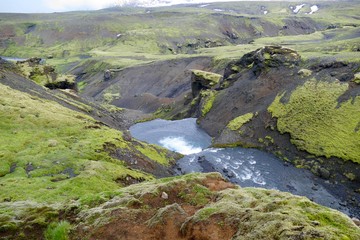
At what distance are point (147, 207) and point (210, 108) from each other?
8435 cm

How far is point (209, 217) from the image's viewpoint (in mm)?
19000

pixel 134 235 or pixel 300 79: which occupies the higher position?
pixel 134 235

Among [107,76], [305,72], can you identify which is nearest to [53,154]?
[305,72]

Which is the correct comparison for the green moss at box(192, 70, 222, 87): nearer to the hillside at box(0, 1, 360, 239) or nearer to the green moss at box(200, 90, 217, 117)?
the hillside at box(0, 1, 360, 239)

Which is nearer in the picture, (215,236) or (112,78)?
(215,236)

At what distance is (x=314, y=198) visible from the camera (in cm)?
5528

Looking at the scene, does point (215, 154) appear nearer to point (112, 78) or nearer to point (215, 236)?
point (215, 236)

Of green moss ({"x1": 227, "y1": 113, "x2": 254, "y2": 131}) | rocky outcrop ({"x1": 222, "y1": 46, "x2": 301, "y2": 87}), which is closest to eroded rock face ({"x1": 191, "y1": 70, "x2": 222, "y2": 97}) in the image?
rocky outcrop ({"x1": 222, "y1": 46, "x2": 301, "y2": 87})

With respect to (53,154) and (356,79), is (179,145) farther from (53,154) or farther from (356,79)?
(356,79)

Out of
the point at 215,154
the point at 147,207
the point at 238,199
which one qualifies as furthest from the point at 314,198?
the point at 147,207

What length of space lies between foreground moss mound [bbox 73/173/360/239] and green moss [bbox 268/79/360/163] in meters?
48.9

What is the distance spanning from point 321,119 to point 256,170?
20.7m

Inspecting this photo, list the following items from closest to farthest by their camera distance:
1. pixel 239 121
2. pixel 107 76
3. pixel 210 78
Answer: pixel 239 121, pixel 210 78, pixel 107 76

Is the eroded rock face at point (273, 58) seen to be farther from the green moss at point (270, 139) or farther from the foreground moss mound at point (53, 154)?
the foreground moss mound at point (53, 154)
